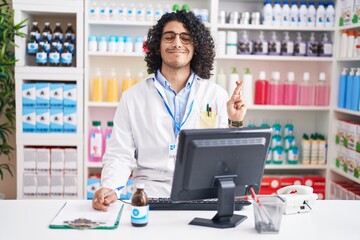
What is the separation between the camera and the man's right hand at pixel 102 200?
6.03 feet

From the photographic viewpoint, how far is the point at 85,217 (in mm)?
1749

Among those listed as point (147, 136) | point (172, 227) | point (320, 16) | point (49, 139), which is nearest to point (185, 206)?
point (172, 227)

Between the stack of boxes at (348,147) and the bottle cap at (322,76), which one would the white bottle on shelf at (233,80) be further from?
the stack of boxes at (348,147)

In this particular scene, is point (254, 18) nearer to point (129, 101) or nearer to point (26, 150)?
point (129, 101)

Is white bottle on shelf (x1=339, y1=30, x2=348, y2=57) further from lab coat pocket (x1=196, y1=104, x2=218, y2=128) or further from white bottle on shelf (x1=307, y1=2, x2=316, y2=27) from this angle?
lab coat pocket (x1=196, y1=104, x2=218, y2=128)

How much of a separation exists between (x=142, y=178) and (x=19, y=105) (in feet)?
5.85

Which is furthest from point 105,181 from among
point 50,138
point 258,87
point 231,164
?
point 258,87

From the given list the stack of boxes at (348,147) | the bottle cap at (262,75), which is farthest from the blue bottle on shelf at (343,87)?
the bottle cap at (262,75)

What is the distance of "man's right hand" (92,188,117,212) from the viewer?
1.84 metres

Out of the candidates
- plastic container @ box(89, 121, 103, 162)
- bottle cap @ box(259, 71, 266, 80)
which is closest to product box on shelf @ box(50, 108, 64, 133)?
plastic container @ box(89, 121, 103, 162)

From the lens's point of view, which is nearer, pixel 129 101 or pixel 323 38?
pixel 129 101

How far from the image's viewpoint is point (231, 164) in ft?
5.48

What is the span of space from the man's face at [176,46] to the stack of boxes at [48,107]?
1.51 meters

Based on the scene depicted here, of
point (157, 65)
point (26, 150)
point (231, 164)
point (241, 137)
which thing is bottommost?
point (26, 150)
